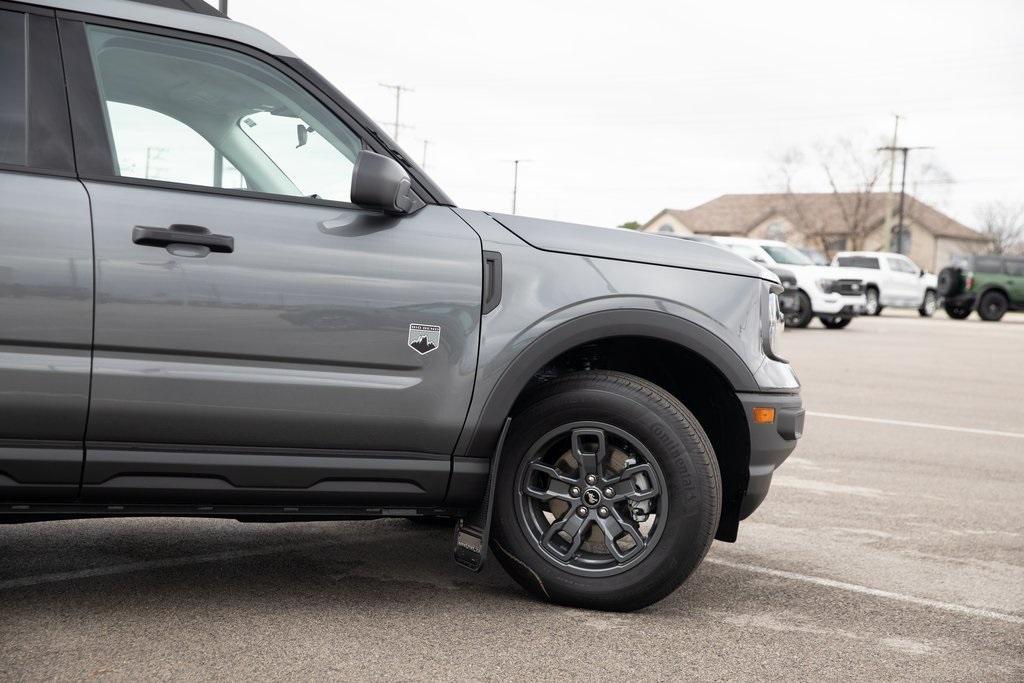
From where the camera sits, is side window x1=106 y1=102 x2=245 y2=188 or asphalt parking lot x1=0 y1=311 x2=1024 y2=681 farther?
side window x1=106 y1=102 x2=245 y2=188

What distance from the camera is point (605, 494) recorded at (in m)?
4.13

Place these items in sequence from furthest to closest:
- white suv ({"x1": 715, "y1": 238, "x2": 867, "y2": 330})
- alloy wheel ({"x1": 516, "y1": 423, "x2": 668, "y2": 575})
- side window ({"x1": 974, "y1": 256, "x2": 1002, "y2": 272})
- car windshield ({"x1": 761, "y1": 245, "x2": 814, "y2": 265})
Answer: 1. side window ({"x1": 974, "y1": 256, "x2": 1002, "y2": 272})
2. car windshield ({"x1": 761, "y1": 245, "x2": 814, "y2": 265})
3. white suv ({"x1": 715, "y1": 238, "x2": 867, "y2": 330})
4. alloy wheel ({"x1": 516, "y1": 423, "x2": 668, "y2": 575})

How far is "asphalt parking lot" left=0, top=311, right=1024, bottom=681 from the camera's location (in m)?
3.57

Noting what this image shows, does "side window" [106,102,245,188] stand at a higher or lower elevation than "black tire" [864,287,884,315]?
higher

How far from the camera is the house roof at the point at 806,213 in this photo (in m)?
80.3

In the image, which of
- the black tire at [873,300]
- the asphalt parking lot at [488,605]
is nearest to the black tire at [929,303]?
the black tire at [873,300]

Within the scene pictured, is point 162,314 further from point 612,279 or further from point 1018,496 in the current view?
point 1018,496

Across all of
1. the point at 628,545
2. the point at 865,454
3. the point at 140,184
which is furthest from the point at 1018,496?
the point at 140,184

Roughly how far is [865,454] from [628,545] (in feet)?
14.1

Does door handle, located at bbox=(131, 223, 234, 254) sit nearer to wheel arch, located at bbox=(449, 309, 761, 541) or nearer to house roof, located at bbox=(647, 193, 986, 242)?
wheel arch, located at bbox=(449, 309, 761, 541)

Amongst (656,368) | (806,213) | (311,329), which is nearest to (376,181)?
(311,329)

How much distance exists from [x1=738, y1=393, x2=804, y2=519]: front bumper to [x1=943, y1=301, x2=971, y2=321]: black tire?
103 feet

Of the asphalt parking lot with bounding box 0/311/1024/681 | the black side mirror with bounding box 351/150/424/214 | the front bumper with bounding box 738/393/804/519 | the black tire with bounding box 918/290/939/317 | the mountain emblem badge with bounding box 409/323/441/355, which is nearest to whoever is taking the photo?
the asphalt parking lot with bounding box 0/311/1024/681

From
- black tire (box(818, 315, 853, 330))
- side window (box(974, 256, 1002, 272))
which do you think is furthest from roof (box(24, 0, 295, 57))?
side window (box(974, 256, 1002, 272))
